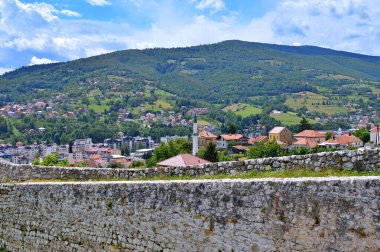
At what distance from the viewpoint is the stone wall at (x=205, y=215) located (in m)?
7.04

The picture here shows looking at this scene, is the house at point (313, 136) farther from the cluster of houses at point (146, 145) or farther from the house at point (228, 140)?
the house at point (228, 140)

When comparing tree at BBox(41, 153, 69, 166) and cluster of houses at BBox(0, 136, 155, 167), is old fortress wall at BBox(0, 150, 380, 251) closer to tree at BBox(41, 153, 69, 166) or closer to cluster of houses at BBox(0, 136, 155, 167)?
tree at BBox(41, 153, 69, 166)

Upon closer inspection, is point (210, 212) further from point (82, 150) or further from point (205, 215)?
point (82, 150)

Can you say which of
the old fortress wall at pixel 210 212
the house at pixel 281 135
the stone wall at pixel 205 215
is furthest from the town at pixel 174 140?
the stone wall at pixel 205 215

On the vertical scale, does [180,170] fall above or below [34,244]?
above

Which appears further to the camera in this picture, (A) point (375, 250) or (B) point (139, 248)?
(B) point (139, 248)

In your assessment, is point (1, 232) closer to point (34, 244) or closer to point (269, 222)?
point (34, 244)

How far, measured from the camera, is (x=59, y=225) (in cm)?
1205

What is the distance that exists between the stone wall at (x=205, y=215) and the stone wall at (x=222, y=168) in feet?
6.06

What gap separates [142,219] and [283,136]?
144m

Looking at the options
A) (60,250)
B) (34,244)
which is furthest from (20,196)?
(60,250)

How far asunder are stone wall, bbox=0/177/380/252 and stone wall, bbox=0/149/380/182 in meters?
1.85

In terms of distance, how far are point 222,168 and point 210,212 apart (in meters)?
2.77

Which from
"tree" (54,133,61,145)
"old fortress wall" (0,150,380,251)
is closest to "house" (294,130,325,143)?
"tree" (54,133,61,145)
